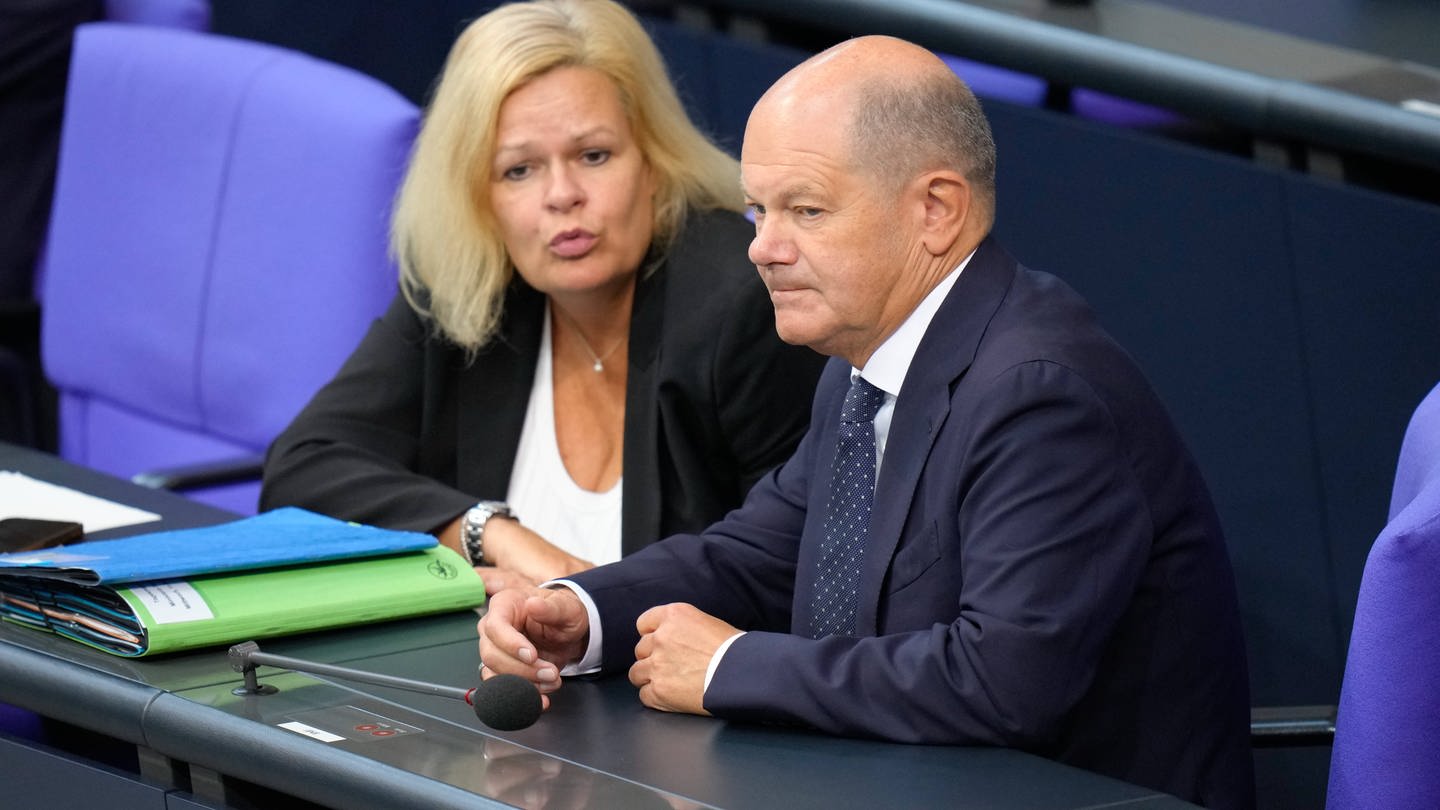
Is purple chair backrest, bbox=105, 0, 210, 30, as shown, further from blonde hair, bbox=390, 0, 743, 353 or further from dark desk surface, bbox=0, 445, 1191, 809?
dark desk surface, bbox=0, 445, 1191, 809

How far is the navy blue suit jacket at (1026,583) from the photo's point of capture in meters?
1.55

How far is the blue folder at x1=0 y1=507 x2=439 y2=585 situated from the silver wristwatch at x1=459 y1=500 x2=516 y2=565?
0.29 meters

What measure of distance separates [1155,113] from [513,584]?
146cm

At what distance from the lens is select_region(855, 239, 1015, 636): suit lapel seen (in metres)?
1.71

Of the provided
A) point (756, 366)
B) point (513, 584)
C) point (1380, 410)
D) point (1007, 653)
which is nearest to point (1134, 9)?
point (1380, 410)

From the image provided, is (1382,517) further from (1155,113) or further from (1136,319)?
(1155,113)

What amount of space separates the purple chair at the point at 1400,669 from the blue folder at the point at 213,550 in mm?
941

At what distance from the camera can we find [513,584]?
7.06 feet

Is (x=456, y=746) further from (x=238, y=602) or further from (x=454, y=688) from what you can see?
(x=238, y=602)

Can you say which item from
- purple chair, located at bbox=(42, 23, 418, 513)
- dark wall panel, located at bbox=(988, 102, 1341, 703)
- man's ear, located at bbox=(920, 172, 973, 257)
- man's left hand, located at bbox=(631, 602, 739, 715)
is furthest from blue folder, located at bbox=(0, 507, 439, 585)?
dark wall panel, located at bbox=(988, 102, 1341, 703)

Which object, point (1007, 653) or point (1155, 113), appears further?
point (1155, 113)

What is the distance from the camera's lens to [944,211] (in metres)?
1.76

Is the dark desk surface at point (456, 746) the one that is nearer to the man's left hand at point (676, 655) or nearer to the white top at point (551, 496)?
the man's left hand at point (676, 655)

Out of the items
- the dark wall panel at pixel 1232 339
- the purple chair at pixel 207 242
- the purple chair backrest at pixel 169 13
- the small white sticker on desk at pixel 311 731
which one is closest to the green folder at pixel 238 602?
the small white sticker on desk at pixel 311 731
